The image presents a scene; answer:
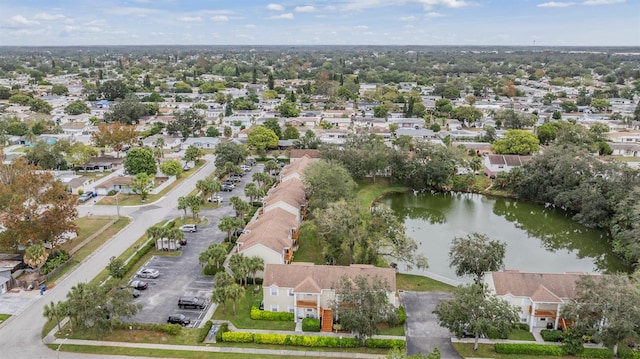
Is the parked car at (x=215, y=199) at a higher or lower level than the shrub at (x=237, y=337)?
higher

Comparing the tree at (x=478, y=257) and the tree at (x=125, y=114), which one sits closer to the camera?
the tree at (x=478, y=257)

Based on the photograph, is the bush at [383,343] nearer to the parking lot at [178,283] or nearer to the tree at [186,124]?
the parking lot at [178,283]

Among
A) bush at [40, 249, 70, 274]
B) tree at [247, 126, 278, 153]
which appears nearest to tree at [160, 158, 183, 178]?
tree at [247, 126, 278, 153]

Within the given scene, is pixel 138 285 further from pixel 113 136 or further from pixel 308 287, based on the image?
pixel 113 136

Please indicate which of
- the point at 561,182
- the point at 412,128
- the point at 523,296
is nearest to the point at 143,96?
the point at 412,128

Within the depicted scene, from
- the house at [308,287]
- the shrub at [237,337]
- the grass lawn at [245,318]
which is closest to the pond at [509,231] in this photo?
the house at [308,287]

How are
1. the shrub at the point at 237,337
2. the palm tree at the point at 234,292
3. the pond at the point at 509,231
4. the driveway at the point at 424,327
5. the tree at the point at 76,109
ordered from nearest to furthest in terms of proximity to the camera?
the driveway at the point at 424,327, the shrub at the point at 237,337, the palm tree at the point at 234,292, the pond at the point at 509,231, the tree at the point at 76,109
